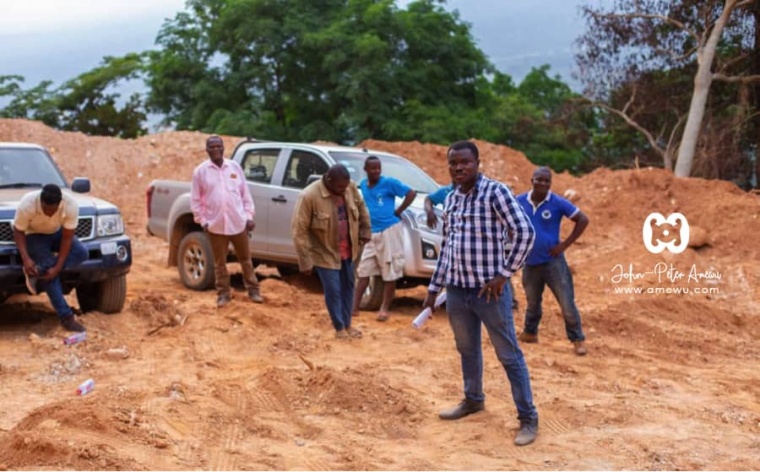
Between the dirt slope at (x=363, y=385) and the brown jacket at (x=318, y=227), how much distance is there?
82cm

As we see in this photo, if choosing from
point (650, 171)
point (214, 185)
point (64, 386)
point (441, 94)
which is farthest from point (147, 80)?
point (64, 386)

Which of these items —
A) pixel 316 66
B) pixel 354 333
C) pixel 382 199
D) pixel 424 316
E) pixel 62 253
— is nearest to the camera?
pixel 424 316

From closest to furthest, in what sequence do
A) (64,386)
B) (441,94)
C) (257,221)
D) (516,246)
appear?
(516,246) → (64,386) → (257,221) → (441,94)

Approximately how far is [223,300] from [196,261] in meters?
1.75

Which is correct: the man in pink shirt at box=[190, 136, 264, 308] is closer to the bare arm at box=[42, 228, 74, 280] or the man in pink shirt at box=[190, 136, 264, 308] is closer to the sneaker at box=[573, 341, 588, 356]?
the bare arm at box=[42, 228, 74, 280]

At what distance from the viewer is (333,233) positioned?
8.88m

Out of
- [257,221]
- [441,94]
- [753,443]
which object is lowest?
[753,443]

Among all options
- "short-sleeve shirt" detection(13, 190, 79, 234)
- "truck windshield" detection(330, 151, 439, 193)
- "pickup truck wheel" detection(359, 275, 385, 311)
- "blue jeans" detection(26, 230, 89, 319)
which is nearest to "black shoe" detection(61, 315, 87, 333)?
"blue jeans" detection(26, 230, 89, 319)

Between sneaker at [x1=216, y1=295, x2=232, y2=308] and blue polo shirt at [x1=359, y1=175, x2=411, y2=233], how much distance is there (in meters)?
1.87

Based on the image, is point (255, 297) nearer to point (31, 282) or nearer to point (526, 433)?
point (31, 282)

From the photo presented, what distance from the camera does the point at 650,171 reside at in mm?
16688

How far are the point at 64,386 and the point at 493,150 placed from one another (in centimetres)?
1351

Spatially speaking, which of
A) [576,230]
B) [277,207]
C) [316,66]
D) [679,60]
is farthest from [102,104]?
[576,230]

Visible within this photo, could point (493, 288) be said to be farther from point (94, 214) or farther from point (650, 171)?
point (650, 171)
